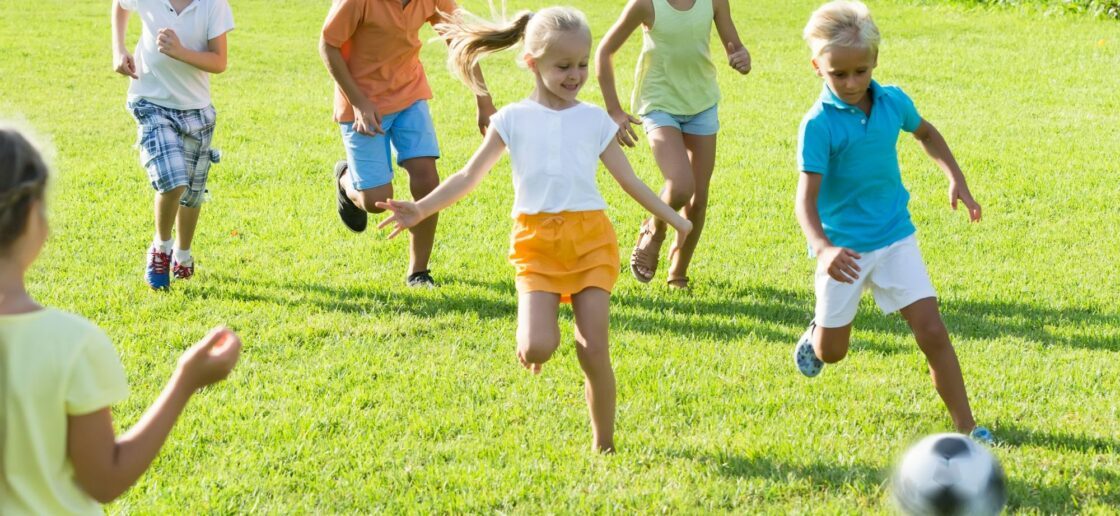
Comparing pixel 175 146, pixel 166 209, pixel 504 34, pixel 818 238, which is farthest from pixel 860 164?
pixel 166 209

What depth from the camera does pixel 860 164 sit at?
16.5 feet

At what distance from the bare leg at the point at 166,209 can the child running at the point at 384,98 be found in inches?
38.5

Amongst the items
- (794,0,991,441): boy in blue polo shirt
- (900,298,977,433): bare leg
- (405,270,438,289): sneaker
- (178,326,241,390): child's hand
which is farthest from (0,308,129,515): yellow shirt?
(405,270,438,289): sneaker

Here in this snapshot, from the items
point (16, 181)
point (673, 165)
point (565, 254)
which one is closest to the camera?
point (16, 181)

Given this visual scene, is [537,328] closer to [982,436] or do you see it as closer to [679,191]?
[982,436]

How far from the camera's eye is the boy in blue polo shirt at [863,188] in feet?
15.8

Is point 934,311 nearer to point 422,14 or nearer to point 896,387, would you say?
point 896,387

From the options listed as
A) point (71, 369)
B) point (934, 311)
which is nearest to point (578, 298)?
point (934, 311)

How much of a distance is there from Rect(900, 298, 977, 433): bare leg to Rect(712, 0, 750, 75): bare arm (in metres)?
2.17

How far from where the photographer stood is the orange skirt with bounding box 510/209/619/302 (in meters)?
4.73

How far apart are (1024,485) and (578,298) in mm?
1742

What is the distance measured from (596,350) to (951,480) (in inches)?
55.1

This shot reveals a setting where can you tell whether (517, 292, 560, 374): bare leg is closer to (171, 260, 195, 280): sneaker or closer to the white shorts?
the white shorts

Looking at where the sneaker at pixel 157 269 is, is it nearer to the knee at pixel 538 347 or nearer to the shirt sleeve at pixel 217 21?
the shirt sleeve at pixel 217 21
